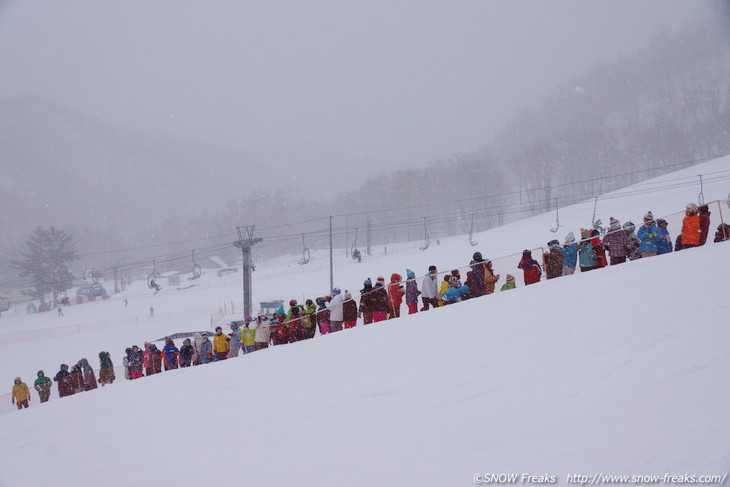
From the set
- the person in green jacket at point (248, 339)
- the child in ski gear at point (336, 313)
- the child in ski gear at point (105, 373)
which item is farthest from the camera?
the child in ski gear at point (105, 373)

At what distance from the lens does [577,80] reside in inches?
4060

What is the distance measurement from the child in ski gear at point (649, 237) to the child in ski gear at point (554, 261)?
6.11ft

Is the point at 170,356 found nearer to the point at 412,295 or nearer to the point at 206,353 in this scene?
the point at 206,353

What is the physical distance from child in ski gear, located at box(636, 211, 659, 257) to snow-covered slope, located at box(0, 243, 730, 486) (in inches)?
60.6

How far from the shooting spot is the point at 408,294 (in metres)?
13.2

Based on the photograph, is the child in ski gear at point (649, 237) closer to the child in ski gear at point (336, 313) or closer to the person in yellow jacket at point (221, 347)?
the child in ski gear at point (336, 313)

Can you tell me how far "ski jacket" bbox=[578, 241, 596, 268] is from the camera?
39.1 ft

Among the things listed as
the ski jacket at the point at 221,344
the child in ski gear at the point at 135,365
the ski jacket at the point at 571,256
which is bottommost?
the child in ski gear at the point at 135,365

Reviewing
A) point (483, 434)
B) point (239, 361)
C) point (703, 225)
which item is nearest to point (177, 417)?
point (239, 361)

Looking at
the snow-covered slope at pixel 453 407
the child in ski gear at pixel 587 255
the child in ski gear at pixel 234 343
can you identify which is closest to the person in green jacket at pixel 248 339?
the child in ski gear at pixel 234 343

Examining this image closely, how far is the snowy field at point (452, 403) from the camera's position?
15.2 feet

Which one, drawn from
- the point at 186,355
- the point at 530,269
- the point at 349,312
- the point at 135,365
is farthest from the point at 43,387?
the point at 530,269

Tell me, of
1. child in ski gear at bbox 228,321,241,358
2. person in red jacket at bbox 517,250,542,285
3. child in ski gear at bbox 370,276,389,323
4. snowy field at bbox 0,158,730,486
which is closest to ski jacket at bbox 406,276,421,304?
child in ski gear at bbox 370,276,389,323

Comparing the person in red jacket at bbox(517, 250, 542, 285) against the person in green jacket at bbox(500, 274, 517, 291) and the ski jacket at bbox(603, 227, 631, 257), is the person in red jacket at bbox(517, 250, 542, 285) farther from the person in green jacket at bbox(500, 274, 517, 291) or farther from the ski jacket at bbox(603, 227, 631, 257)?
the ski jacket at bbox(603, 227, 631, 257)
